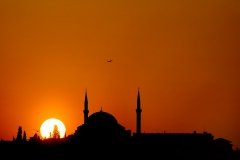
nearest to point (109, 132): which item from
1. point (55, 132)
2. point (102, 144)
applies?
point (102, 144)

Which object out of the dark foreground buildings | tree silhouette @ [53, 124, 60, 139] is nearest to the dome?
the dark foreground buildings

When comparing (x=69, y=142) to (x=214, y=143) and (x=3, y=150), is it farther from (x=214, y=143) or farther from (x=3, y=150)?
(x=214, y=143)

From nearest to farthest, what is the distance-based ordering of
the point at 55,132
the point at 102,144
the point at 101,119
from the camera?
the point at 101,119, the point at 102,144, the point at 55,132

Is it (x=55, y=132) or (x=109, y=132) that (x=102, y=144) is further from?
(x=55, y=132)

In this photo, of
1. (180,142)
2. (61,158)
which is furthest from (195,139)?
(61,158)

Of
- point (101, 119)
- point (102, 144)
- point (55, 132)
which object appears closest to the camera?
point (101, 119)

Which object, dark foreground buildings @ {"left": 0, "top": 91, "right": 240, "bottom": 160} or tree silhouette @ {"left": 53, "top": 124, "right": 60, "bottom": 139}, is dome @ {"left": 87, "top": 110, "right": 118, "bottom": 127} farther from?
tree silhouette @ {"left": 53, "top": 124, "right": 60, "bottom": 139}

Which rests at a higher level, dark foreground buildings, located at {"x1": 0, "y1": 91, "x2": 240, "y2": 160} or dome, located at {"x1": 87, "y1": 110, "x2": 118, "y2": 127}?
dome, located at {"x1": 87, "y1": 110, "x2": 118, "y2": 127}
